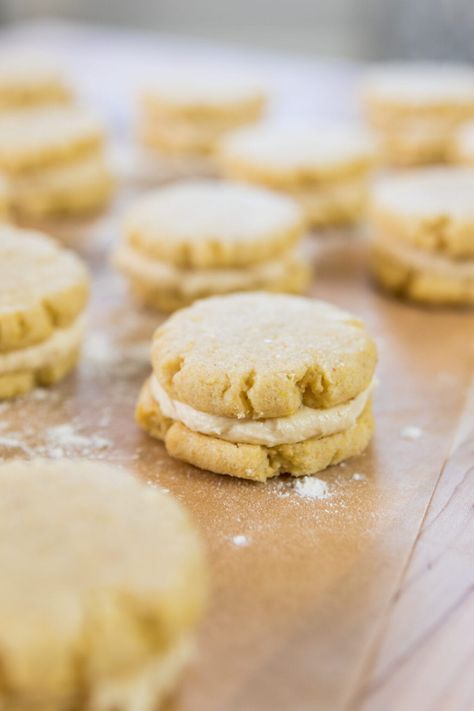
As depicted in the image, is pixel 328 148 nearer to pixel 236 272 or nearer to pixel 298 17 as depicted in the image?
pixel 236 272

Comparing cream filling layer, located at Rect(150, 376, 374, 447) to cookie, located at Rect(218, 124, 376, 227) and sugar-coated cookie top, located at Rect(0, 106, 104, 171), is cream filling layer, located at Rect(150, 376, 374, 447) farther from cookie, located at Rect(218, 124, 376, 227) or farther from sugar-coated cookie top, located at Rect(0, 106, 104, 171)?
sugar-coated cookie top, located at Rect(0, 106, 104, 171)

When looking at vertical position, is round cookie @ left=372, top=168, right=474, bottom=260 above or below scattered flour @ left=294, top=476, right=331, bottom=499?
above

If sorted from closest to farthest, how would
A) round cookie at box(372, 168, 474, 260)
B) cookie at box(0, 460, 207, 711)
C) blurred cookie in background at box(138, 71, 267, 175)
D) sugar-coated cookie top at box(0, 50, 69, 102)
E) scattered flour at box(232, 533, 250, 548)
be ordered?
1. cookie at box(0, 460, 207, 711)
2. scattered flour at box(232, 533, 250, 548)
3. round cookie at box(372, 168, 474, 260)
4. blurred cookie in background at box(138, 71, 267, 175)
5. sugar-coated cookie top at box(0, 50, 69, 102)

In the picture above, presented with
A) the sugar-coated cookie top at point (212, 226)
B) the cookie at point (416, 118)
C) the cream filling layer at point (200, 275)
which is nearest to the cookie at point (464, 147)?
the cookie at point (416, 118)

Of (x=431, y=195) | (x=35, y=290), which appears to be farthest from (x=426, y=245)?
(x=35, y=290)

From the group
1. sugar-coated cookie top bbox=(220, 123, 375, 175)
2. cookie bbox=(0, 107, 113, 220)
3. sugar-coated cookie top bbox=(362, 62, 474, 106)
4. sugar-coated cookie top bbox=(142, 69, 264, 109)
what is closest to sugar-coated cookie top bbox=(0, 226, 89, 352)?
cookie bbox=(0, 107, 113, 220)

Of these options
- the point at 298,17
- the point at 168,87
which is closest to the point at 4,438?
the point at 168,87
